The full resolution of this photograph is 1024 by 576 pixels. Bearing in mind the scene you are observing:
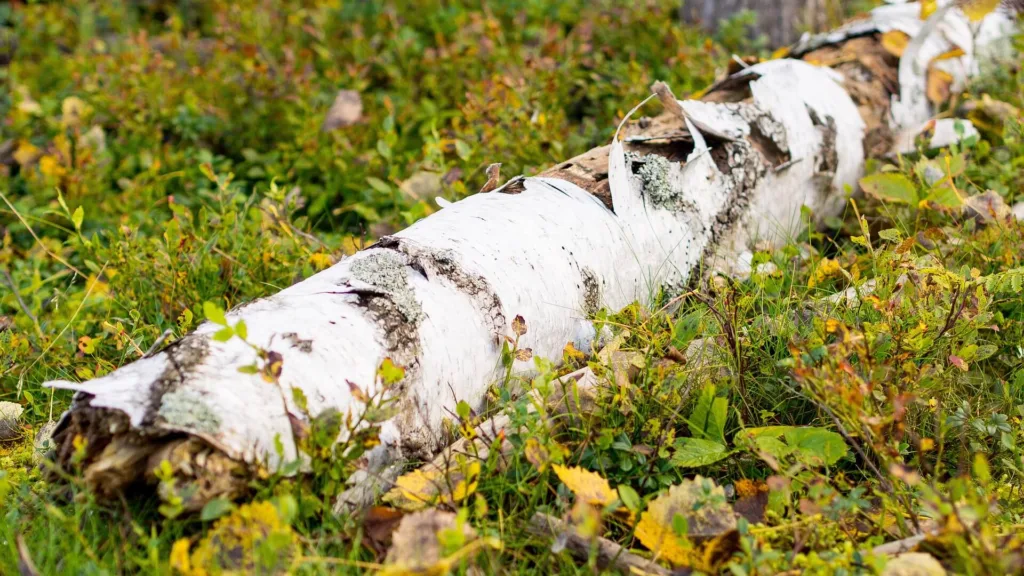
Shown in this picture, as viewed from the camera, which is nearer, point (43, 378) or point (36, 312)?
point (43, 378)

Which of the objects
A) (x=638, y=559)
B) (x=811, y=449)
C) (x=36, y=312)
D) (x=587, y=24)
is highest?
(x=587, y=24)

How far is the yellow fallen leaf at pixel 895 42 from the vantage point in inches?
141

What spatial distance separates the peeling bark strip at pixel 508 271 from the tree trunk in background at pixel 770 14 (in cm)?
134

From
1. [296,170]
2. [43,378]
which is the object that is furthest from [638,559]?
[296,170]

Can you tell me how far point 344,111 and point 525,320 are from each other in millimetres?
2199

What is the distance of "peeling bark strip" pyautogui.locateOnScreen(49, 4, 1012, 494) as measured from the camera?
158 centimetres

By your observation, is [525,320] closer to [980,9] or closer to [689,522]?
[689,522]

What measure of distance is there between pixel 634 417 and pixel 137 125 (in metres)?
3.03

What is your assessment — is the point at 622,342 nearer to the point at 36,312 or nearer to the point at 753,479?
the point at 753,479

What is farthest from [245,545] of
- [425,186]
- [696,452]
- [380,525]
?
[425,186]

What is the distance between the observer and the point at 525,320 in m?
2.07

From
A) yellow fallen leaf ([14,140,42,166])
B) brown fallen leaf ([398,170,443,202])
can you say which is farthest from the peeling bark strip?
yellow fallen leaf ([14,140,42,166])

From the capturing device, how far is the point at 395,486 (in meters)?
1.78

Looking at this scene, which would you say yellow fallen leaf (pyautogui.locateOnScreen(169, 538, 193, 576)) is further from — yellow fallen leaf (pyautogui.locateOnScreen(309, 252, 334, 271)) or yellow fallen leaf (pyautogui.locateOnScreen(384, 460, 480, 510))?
yellow fallen leaf (pyautogui.locateOnScreen(309, 252, 334, 271))
